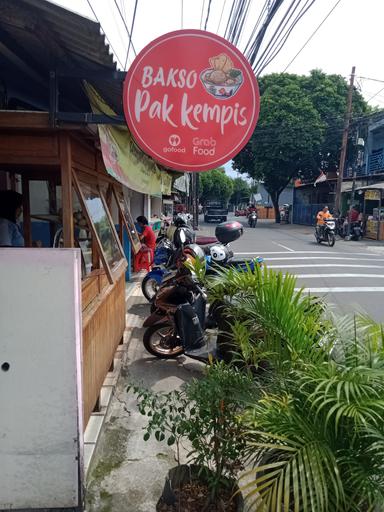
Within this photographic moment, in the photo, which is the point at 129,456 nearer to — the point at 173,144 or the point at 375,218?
the point at 173,144

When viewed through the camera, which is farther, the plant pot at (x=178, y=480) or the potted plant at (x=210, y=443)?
the plant pot at (x=178, y=480)

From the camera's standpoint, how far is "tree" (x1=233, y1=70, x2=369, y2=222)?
80.2 feet

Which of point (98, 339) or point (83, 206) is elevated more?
point (83, 206)

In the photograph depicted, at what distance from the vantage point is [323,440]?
1660mm

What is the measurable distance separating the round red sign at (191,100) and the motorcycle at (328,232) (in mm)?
13991

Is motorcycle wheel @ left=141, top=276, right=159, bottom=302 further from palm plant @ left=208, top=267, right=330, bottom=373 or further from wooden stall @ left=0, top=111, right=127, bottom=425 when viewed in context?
palm plant @ left=208, top=267, right=330, bottom=373

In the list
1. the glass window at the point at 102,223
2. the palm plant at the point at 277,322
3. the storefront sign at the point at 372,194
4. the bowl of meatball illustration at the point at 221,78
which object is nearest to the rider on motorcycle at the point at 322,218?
the storefront sign at the point at 372,194

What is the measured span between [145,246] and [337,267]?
5363 millimetres

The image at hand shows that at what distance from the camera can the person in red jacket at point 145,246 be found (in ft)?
27.9

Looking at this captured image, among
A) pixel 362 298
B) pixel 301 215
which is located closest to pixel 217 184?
pixel 301 215

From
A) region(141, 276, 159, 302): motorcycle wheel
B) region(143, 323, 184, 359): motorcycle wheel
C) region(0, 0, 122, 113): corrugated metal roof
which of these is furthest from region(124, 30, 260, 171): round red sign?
region(141, 276, 159, 302): motorcycle wheel

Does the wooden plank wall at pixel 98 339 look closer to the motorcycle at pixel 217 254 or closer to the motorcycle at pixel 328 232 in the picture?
the motorcycle at pixel 217 254

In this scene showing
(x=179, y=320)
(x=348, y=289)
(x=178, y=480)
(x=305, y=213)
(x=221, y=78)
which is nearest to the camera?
(x=178, y=480)

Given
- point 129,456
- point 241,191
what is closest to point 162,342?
point 129,456
